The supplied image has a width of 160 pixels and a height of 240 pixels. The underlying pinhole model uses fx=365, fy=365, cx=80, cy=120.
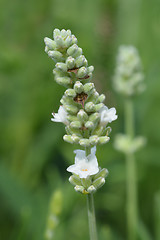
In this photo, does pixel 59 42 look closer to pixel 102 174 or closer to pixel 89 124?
pixel 89 124

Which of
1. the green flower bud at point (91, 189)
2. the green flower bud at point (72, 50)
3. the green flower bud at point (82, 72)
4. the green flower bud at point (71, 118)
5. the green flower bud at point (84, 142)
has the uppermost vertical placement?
the green flower bud at point (72, 50)

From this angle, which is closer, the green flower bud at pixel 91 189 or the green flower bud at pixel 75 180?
the green flower bud at pixel 91 189

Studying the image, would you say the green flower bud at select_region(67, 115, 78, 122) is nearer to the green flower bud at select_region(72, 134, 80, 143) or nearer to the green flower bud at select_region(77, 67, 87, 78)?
the green flower bud at select_region(72, 134, 80, 143)

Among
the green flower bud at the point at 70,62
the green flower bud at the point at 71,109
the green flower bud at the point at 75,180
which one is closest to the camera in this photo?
the green flower bud at the point at 70,62

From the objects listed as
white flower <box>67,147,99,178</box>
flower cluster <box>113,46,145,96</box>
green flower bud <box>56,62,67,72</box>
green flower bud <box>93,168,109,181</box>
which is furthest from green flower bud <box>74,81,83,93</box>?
flower cluster <box>113,46,145,96</box>

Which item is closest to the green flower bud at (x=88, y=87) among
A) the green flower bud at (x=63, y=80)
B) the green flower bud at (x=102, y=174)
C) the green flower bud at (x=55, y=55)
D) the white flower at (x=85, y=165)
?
the green flower bud at (x=63, y=80)

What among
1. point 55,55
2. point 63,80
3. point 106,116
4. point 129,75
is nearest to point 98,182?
point 106,116

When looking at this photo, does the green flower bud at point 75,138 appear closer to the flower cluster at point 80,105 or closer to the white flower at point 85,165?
the flower cluster at point 80,105

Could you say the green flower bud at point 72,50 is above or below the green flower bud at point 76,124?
above

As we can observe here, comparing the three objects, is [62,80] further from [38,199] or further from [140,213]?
[140,213]
